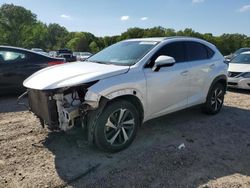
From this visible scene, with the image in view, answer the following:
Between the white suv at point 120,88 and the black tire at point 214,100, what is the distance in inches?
18.8

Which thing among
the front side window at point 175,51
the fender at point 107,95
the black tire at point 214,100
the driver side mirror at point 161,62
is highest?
the front side window at point 175,51

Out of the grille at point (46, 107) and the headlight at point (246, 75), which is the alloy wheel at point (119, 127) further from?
the headlight at point (246, 75)

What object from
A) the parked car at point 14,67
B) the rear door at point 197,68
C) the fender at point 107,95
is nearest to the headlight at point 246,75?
the rear door at point 197,68

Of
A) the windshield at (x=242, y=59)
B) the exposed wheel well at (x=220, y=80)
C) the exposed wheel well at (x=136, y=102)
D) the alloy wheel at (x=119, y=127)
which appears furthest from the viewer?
the windshield at (x=242, y=59)

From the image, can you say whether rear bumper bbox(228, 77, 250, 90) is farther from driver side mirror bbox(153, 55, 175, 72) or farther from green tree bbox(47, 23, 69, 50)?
green tree bbox(47, 23, 69, 50)

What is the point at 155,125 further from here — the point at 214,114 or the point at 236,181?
the point at 236,181

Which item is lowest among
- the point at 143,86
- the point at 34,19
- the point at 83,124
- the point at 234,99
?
the point at 234,99

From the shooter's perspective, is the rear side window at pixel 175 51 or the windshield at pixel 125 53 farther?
the rear side window at pixel 175 51

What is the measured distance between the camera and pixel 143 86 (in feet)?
14.0

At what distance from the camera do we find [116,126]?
4039 millimetres

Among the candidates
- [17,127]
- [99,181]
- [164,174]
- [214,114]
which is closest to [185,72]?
[214,114]

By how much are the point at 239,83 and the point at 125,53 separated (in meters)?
5.81

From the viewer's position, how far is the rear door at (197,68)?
17.6 feet

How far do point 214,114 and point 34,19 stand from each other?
83181 millimetres
